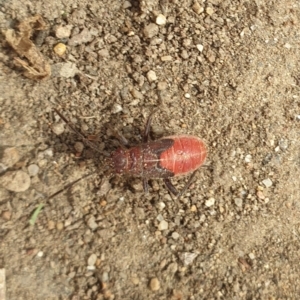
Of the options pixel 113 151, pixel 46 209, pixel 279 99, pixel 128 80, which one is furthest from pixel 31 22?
pixel 279 99

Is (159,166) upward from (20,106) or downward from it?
downward

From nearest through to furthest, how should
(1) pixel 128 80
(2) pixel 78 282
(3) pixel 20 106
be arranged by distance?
(2) pixel 78 282 < (3) pixel 20 106 < (1) pixel 128 80

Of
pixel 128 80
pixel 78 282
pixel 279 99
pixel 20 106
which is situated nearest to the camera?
pixel 78 282

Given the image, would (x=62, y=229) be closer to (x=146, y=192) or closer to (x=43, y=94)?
(x=146, y=192)

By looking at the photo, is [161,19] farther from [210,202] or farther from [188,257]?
[188,257]

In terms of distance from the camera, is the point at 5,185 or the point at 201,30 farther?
the point at 201,30

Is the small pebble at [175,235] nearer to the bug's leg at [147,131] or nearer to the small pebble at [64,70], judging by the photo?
the bug's leg at [147,131]

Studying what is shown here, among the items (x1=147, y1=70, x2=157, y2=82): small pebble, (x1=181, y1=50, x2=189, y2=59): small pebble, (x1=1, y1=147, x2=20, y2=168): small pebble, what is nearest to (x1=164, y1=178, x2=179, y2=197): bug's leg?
(x1=147, y1=70, x2=157, y2=82): small pebble
